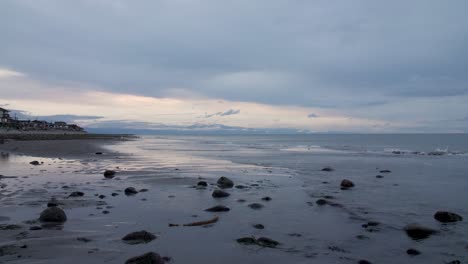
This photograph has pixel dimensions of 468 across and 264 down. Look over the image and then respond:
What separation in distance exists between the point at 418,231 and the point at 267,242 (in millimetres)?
5091

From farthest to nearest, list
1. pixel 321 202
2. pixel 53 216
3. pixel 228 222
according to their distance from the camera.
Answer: pixel 321 202 → pixel 228 222 → pixel 53 216

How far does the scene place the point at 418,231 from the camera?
11.2 metres

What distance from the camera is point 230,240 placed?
989cm

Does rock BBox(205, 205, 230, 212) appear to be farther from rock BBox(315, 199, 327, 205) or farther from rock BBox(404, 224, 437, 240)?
rock BBox(404, 224, 437, 240)

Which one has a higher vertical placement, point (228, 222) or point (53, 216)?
point (53, 216)

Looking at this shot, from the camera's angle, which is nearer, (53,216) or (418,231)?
(53,216)

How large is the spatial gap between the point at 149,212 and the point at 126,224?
1.84m


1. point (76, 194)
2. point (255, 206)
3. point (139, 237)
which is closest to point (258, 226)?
point (255, 206)

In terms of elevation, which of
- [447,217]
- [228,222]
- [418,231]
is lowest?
[228,222]

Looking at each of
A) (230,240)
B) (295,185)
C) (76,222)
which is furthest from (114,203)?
(295,185)

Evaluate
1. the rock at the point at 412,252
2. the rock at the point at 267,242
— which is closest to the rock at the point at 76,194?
the rock at the point at 267,242

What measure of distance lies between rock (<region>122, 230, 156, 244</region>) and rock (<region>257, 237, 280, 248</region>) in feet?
9.48

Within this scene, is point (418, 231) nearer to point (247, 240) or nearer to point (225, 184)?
point (247, 240)

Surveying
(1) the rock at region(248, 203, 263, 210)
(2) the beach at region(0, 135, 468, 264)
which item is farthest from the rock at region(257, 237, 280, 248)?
(1) the rock at region(248, 203, 263, 210)
